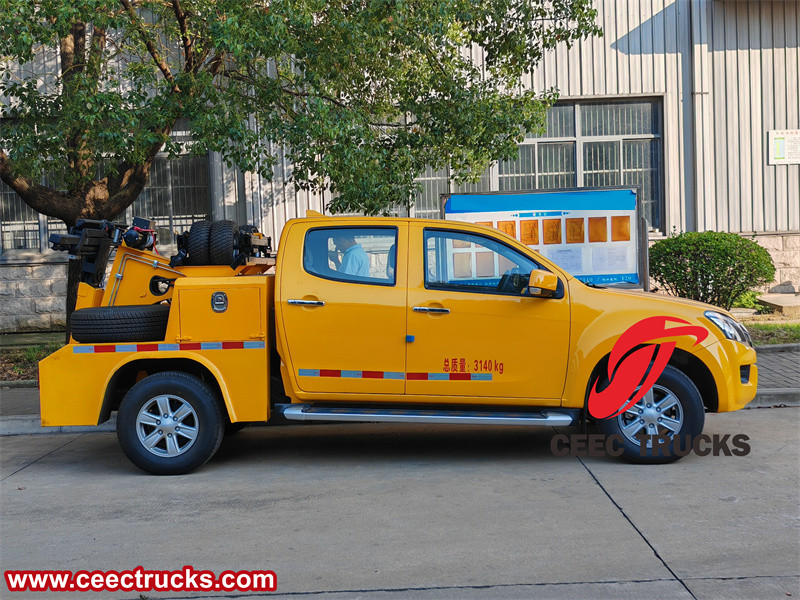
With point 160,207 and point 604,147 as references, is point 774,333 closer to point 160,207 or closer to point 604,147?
point 604,147

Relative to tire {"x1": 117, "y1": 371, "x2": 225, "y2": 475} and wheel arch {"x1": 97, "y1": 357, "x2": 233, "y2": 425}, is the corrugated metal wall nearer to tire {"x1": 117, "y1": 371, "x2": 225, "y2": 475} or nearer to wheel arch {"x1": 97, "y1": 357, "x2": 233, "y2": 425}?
wheel arch {"x1": 97, "y1": 357, "x2": 233, "y2": 425}

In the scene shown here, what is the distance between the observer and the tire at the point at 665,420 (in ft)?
21.7

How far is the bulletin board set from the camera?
34.4ft

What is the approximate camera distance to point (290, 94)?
10.6m

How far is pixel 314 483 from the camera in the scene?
6.48m

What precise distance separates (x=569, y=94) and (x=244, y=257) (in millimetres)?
10142

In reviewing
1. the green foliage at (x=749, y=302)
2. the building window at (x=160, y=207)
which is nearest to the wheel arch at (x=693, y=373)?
the green foliage at (x=749, y=302)

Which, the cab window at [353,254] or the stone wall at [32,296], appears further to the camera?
the stone wall at [32,296]

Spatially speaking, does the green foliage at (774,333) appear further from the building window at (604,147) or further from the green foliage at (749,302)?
the building window at (604,147)

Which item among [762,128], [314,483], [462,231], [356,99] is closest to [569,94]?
[762,128]

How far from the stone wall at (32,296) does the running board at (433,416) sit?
1047 cm

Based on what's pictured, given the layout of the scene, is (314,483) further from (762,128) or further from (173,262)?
(762,128)

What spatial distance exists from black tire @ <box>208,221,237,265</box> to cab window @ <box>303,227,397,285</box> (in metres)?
0.80

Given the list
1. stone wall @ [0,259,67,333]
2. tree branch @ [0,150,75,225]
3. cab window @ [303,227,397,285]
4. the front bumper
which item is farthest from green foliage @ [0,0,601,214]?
stone wall @ [0,259,67,333]
